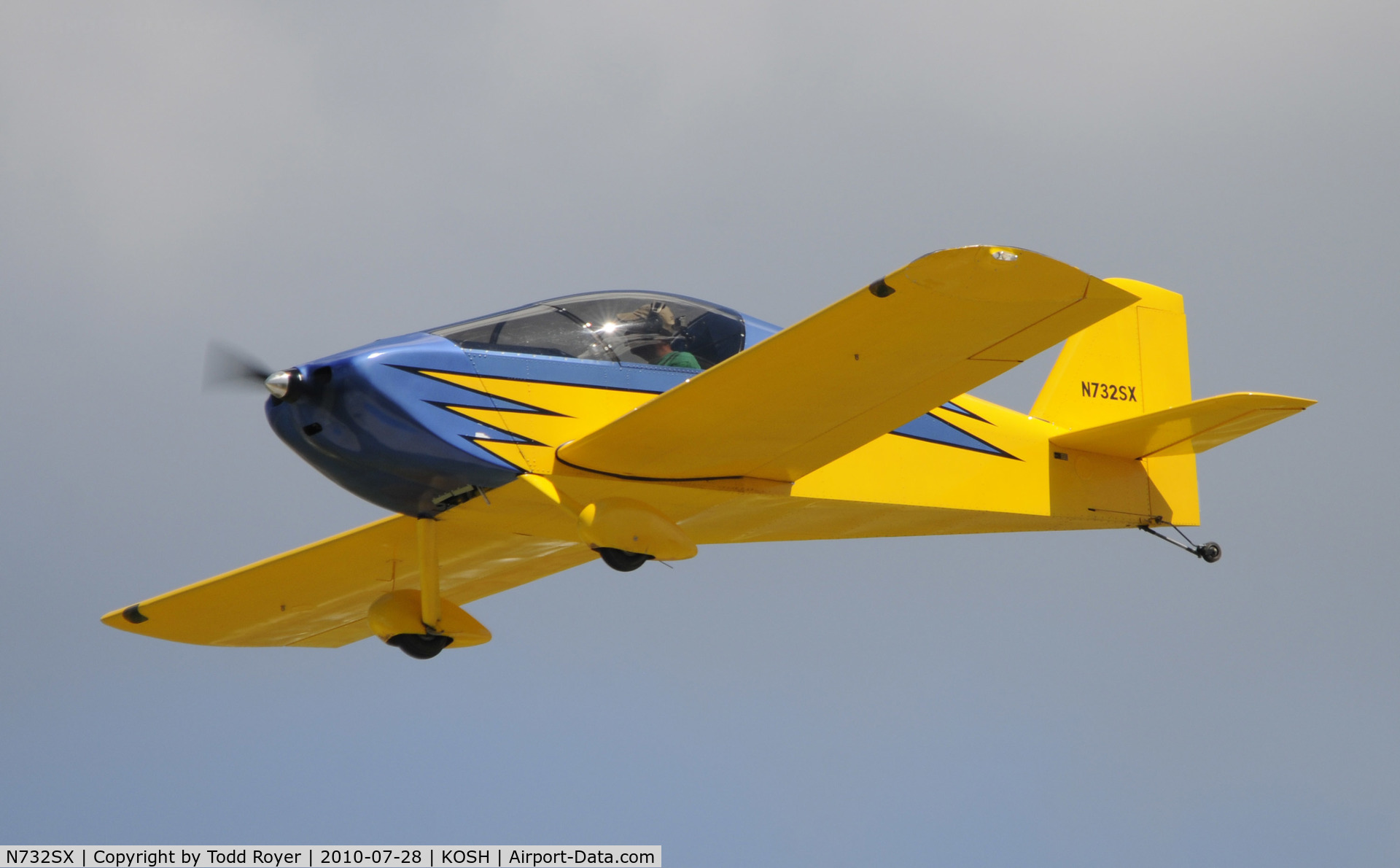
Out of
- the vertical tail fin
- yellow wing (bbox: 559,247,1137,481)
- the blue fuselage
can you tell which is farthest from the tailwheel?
the vertical tail fin

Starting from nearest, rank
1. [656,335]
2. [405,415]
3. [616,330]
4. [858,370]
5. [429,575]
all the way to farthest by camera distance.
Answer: [858,370], [405,415], [616,330], [656,335], [429,575]

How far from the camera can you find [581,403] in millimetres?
9445

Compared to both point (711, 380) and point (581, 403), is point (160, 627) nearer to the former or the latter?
point (581, 403)

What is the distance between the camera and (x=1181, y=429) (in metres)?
11.5

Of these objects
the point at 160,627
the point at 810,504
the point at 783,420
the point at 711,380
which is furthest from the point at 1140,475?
the point at 160,627

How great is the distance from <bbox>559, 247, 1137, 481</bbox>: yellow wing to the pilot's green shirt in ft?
2.17

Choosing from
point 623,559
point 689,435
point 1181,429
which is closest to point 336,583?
point 623,559

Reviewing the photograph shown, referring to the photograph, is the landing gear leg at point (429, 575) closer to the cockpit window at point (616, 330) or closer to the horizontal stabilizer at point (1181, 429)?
the cockpit window at point (616, 330)

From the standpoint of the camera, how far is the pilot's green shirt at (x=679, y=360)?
9781 millimetres

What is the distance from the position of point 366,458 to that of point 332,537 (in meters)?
2.46

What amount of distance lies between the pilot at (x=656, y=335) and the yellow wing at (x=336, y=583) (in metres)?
1.48

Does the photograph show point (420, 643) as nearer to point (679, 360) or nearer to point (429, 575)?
point (429, 575)

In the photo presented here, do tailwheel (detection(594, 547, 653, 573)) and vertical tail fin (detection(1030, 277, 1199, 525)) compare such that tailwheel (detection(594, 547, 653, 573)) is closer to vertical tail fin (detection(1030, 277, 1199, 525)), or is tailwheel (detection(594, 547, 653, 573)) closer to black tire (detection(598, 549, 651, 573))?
black tire (detection(598, 549, 651, 573))

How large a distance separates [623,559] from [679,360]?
140 centimetres
